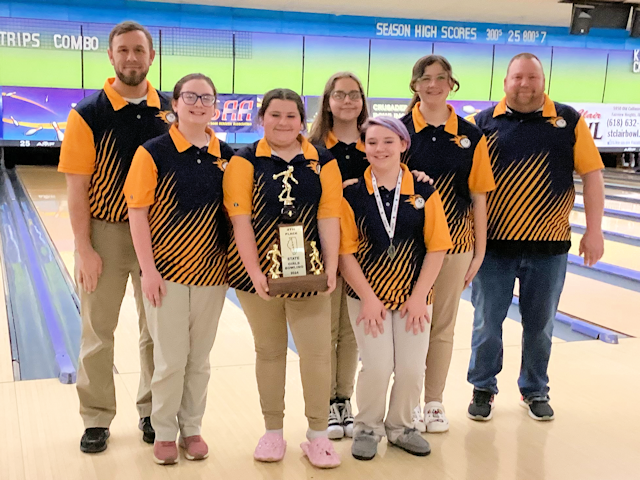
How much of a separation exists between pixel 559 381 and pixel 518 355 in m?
0.37

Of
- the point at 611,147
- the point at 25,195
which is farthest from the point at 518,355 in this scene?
the point at 611,147

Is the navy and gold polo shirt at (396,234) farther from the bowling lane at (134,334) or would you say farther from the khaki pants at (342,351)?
the bowling lane at (134,334)

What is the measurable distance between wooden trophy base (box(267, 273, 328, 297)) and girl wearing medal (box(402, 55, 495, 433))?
0.54 metres

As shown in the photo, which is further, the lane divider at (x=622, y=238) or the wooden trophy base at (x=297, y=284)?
the lane divider at (x=622, y=238)

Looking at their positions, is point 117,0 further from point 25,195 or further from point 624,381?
point 624,381

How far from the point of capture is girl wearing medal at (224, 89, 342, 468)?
211 cm

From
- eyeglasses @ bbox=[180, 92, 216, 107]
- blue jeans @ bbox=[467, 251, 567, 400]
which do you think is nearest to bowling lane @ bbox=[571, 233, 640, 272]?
blue jeans @ bbox=[467, 251, 567, 400]

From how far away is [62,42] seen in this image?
29.7 ft

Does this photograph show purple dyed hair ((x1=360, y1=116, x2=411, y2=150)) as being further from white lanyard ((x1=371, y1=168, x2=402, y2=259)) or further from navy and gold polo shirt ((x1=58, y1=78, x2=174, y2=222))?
navy and gold polo shirt ((x1=58, y1=78, x2=174, y2=222))

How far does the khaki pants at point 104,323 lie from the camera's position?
227cm

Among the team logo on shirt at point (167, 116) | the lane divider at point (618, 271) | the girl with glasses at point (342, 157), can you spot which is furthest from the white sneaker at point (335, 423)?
the lane divider at point (618, 271)

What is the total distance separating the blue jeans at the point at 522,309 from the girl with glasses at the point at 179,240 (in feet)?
3.40

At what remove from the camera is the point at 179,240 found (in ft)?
6.98

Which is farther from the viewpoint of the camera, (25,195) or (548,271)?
(25,195)
